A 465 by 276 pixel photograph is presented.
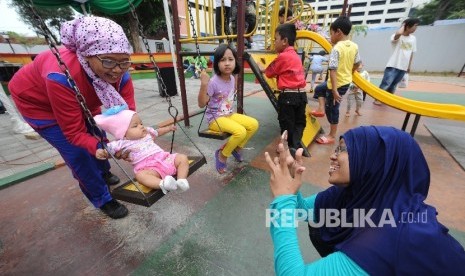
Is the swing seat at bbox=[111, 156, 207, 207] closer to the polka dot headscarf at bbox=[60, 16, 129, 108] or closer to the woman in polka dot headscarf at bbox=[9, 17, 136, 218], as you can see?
the woman in polka dot headscarf at bbox=[9, 17, 136, 218]

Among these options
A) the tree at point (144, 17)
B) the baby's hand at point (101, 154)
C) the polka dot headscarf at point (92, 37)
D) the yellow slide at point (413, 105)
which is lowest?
the yellow slide at point (413, 105)

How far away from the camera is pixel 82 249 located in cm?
191

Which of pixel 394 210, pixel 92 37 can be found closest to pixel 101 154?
pixel 92 37

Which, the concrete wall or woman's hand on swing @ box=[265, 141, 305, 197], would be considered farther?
the concrete wall

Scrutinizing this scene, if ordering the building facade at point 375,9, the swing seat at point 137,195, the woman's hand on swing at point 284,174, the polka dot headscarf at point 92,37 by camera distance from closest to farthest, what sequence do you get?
the woman's hand on swing at point 284,174
the polka dot headscarf at point 92,37
the swing seat at point 137,195
the building facade at point 375,9

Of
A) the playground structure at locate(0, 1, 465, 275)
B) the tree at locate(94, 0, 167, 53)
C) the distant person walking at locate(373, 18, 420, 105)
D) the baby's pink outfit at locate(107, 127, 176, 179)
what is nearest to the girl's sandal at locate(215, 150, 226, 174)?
the playground structure at locate(0, 1, 465, 275)

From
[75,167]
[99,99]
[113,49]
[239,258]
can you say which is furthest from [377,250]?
[75,167]

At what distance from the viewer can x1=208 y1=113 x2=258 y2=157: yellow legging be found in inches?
107

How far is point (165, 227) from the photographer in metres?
2.12

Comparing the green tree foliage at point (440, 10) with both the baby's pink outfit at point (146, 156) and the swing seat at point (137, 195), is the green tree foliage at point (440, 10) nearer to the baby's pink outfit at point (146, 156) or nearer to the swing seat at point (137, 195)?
the baby's pink outfit at point (146, 156)

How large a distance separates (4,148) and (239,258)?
4421 millimetres

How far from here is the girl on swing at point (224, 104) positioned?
2.74 m

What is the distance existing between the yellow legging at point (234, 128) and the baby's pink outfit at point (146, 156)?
0.92m

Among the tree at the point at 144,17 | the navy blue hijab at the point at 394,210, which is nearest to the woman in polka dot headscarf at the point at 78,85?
the navy blue hijab at the point at 394,210
